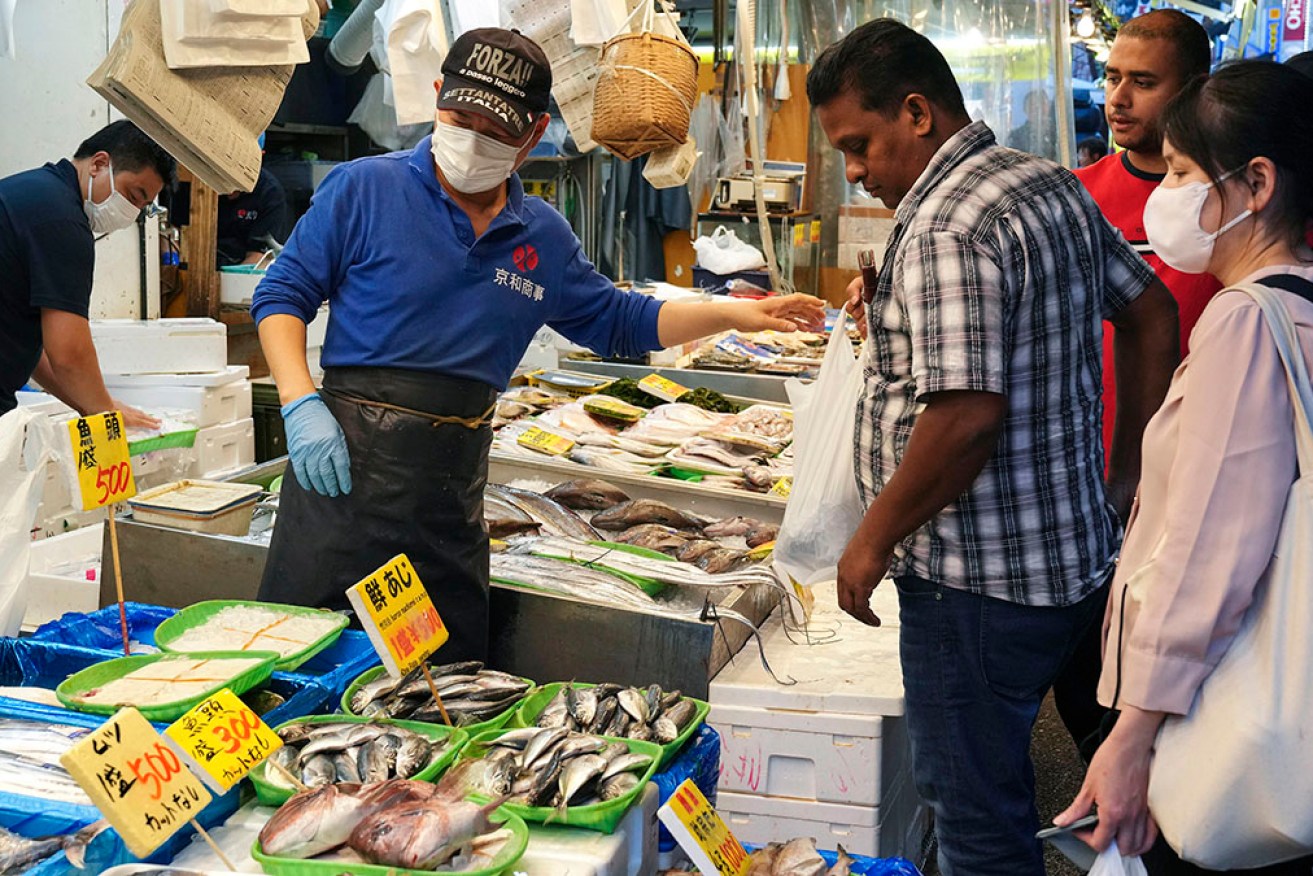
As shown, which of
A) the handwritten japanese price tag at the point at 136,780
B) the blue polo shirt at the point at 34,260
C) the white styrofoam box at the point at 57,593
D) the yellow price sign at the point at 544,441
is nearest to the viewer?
the handwritten japanese price tag at the point at 136,780

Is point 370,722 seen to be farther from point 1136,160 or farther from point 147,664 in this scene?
point 1136,160

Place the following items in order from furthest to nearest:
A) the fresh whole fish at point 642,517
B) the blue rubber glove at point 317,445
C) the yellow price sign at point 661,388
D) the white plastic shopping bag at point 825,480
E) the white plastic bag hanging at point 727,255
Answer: the white plastic bag hanging at point 727,255, the yellow price sign at point 661,388, the fresh whole fish at point 642,517, the blue rubber glove at point 317,445, the white plastic shopping bag at point 825,480

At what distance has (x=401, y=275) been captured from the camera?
299 cm

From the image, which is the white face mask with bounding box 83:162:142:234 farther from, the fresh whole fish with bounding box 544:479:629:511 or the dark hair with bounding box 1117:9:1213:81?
the dark hair with bounding box 1117:9:1213:81

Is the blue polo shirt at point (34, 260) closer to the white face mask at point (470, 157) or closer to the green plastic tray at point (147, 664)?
the white face mask at point (470, 157)

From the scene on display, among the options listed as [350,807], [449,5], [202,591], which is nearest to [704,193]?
[449,5]

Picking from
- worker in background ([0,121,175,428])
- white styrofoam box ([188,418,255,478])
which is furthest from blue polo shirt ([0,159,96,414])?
white styrofoam box ([188,418,255,478])

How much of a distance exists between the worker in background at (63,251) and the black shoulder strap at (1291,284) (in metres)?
3.87

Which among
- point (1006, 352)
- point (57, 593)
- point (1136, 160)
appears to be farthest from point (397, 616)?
point (1136, 160)

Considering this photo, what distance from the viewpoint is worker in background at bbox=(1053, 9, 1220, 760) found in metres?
3.37

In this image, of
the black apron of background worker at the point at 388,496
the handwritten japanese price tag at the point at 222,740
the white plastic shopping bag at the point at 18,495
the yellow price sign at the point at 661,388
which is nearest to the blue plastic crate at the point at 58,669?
the white plastic shopping bag at the point at 18,495

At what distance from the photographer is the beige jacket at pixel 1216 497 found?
1734mm

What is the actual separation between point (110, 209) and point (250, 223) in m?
4.08

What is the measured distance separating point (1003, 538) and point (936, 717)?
1.28 ft
